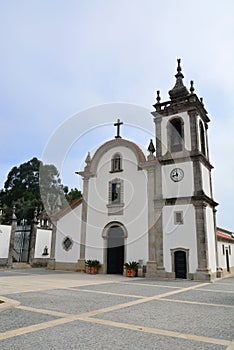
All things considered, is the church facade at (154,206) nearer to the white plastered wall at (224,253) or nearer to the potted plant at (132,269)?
the potted plant at (132,269)

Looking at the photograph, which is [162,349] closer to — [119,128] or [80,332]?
[80,332]

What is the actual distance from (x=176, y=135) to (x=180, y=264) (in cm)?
894

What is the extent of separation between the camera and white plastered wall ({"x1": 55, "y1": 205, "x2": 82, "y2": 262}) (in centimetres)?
2083

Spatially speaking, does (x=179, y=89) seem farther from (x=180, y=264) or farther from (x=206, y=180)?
(x=180, y=264)

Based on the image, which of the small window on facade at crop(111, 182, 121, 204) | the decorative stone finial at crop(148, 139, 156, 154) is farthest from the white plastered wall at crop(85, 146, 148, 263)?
the decorative stone finial at crop(148, 139, 156, 154)

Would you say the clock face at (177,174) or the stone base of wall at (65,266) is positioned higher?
the clock face at (177,174)

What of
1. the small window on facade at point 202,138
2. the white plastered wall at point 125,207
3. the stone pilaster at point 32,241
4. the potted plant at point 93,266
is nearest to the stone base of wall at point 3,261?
the stone pilaster at point 32,241

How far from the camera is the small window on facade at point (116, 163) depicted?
2103cm

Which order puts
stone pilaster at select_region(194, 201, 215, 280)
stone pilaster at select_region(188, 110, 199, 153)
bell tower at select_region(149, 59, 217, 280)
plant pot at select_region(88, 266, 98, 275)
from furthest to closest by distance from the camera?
1. plant pot at select_region(88, 266, 98, 275)
2. stone pilaster at select_region(188, 110, 199, 153)
3. bell tower at select_region(149, 59, 217, 280)
4. stone pilaster at select_region(194, 201, 215, 280)

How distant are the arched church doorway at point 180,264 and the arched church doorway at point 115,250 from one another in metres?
3.89

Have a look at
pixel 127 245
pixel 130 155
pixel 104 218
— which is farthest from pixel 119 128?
pixel 127 245

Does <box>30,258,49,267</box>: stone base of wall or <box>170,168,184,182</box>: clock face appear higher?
<box>170,168,184,182</box>: clock face

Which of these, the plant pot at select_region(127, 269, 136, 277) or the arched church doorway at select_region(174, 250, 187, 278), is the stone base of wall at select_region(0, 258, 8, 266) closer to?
the plant pot at select_region(127, 269, 136, 277)

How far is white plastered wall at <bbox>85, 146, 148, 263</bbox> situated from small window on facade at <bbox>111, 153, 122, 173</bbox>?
258mm
